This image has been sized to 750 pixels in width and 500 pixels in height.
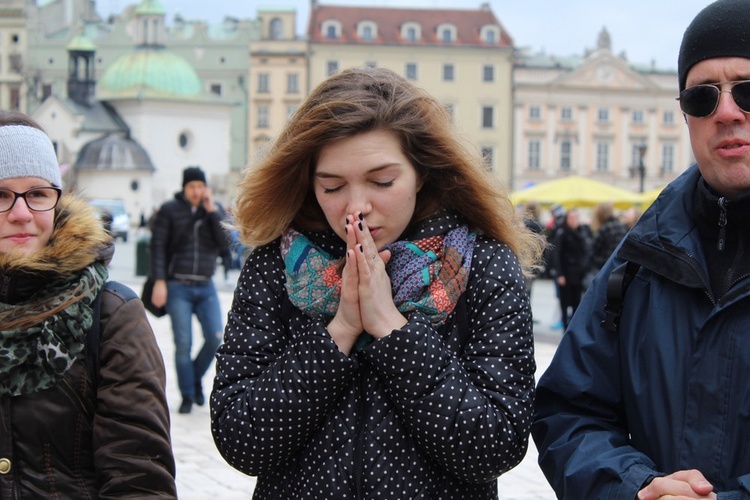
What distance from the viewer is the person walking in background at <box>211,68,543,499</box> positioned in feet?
7.97

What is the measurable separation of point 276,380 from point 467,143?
0.72 meters

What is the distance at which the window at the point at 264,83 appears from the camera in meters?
75.9

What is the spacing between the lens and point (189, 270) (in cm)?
869

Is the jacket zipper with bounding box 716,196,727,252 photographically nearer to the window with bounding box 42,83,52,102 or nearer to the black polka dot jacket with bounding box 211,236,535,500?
the black polka dot jacket with bounding box 211,236,535,500

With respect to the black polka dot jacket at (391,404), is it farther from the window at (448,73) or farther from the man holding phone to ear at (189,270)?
the window at (448,73)

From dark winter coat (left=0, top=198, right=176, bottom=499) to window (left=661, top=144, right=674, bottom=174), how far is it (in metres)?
76.5

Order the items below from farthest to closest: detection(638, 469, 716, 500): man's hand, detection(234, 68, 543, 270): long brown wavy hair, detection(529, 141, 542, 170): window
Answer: detection(529, 141, 542, 170): window, detection(234, 68, 543, 270): long brown wavy hair, detection(638, 469, 716, 500): man's hand

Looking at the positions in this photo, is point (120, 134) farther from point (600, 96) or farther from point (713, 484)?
point (713, 484)

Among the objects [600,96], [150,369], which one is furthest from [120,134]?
[150,369]

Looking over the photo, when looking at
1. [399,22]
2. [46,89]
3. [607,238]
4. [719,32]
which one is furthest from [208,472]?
[46,89]

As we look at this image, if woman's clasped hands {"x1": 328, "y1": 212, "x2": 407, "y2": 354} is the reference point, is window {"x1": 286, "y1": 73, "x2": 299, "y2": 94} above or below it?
above

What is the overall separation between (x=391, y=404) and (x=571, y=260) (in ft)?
39.1

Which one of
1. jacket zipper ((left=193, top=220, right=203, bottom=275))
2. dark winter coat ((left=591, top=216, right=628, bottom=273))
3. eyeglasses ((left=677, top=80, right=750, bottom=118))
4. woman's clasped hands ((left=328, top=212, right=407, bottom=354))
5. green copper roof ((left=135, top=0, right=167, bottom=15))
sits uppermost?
green copper roof ((left=135, top=0, right=167, bottom=15))

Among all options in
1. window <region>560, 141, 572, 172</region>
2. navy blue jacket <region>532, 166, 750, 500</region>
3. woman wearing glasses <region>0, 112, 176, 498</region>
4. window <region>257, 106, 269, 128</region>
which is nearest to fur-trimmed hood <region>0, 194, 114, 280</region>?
woman wearing glasses <region>0, 112, 176, 498</region>
